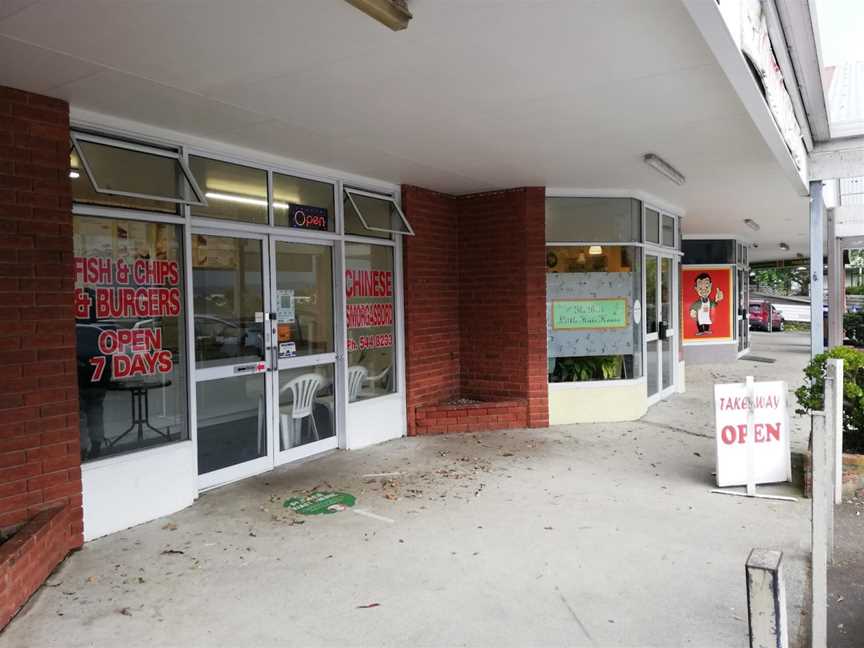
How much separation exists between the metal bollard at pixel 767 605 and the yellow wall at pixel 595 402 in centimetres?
605

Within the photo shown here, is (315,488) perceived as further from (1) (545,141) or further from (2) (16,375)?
(1) (545,141)

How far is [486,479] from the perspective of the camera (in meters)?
5.56

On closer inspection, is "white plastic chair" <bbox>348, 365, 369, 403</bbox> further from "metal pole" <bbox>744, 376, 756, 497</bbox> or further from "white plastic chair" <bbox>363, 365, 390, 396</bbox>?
"metal pole" <bbox>744, 376, 756, 497</bbox>

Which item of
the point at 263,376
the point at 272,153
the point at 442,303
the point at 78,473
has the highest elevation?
the point at 272,153

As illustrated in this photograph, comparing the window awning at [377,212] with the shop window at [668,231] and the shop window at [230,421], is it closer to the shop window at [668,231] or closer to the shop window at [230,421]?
the shop window at [230,421]

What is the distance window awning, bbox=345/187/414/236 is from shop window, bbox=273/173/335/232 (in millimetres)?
281

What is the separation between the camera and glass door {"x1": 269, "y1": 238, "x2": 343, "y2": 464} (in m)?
5.89

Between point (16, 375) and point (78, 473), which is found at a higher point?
point (16, 375)

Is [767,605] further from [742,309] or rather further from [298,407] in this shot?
[742,309]

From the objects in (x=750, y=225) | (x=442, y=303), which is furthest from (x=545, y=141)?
(x=750, y=225)

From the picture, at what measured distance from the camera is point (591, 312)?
25.8 ft

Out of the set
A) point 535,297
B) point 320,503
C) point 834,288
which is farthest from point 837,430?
point 834,288

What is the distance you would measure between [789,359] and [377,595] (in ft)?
47.2

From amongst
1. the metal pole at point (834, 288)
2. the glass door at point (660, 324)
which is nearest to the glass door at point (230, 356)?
the glass door at point (660, 324)
